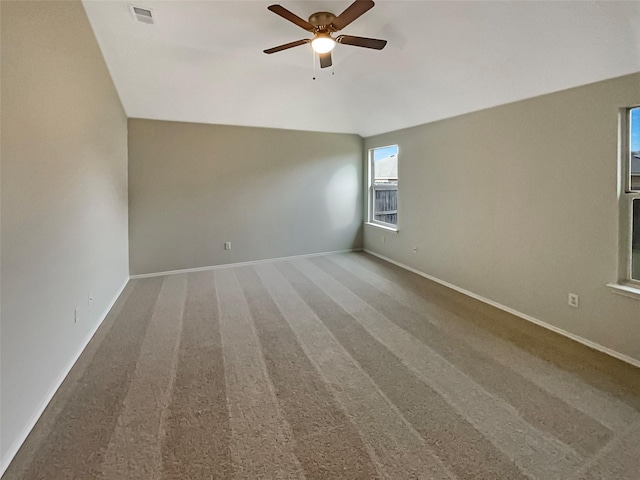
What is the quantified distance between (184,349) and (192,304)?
1109 mm

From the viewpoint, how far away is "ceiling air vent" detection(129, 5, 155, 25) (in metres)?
2.73

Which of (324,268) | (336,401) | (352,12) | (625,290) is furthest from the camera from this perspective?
(324,268)

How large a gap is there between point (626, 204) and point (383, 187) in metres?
3.87

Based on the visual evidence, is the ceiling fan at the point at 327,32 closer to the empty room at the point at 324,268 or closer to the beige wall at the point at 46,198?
the empty room at the point at 324,268

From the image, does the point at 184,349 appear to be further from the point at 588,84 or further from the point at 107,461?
the point at 588,84

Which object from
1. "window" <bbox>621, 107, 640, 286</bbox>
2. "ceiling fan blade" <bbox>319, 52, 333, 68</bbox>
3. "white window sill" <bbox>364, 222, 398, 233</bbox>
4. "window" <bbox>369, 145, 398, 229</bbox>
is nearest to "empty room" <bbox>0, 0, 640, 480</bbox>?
"window" <bbox>621, 107, 640, 286</bbox>

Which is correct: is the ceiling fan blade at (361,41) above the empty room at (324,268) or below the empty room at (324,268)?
above

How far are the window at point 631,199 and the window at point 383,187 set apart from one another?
3.28 meters

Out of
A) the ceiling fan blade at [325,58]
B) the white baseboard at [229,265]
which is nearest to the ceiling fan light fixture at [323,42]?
Answer: the ceiling fan blade at [325,58]

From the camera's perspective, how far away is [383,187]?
6191 mm

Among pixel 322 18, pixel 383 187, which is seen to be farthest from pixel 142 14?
pixel 383 187

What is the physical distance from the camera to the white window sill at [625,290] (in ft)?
8.19

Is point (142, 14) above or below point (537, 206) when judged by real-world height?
above

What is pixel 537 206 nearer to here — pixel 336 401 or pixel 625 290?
pixel 625 290
